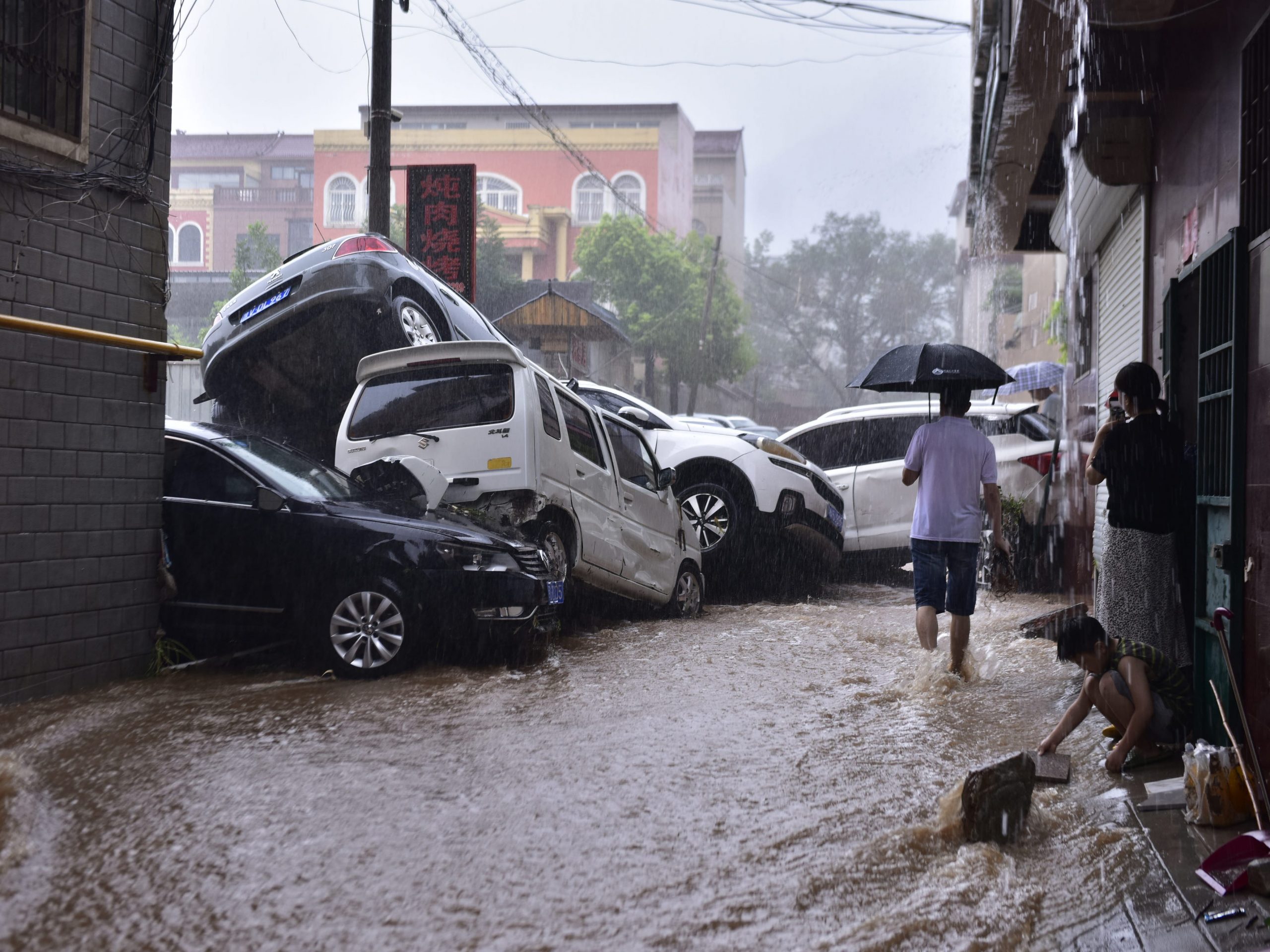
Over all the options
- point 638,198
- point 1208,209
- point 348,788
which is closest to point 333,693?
point 348,788

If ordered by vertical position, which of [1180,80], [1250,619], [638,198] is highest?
[638,198]

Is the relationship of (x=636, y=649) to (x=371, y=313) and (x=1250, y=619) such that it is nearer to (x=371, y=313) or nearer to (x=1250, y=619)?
(x=371, y=313)

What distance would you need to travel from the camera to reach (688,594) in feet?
34.9

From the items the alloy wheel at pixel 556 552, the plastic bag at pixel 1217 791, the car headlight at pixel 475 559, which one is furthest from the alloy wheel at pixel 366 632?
the plastic bag at pixel 1217 791

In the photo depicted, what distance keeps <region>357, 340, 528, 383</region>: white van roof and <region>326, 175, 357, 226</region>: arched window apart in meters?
45.4

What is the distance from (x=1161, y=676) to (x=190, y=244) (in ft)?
194

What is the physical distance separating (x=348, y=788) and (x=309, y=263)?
6236 mm

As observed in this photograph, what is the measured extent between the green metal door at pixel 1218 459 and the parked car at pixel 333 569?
3.63 meters

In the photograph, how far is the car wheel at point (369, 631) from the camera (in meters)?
6.86

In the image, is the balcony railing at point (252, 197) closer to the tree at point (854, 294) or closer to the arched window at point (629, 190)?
the arched window at point (629, 190)

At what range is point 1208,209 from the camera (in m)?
Answer: 5.76

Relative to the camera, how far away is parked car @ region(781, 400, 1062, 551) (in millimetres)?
11320

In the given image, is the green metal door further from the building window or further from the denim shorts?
the building window

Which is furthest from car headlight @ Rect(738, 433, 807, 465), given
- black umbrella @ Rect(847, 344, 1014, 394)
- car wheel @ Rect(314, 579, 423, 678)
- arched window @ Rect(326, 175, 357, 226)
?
arched window @ Rect(326, 175, 357, 226)
